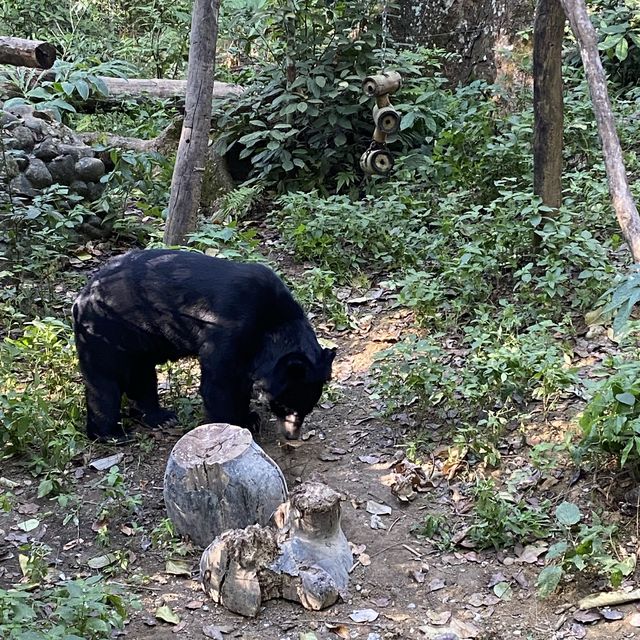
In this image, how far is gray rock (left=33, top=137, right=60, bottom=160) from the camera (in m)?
8.48

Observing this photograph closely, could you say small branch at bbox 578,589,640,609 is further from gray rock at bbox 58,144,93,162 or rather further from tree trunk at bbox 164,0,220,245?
gray rock at bbox 58,144,93,162

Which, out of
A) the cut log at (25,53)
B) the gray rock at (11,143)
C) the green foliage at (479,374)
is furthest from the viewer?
the cut log at (25,53)

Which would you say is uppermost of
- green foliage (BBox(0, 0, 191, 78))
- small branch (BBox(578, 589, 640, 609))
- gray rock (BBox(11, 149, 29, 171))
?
green foliage (BBox(0, 0, 191, 78))

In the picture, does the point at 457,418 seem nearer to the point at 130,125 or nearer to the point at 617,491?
the point at 617,491

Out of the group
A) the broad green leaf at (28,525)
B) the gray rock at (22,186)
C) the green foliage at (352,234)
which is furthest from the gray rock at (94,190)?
the broad green leaf at (28,525)

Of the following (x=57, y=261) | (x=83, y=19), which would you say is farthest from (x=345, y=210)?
→ (x=83, y=19)

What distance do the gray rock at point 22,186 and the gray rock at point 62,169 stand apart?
0.28 metres

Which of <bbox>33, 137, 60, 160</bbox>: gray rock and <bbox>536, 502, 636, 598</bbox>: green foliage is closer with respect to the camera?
<bbox>536, 502, 636, 598</bbox>: green foliage

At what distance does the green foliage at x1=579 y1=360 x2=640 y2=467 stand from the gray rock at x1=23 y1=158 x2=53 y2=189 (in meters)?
5.94

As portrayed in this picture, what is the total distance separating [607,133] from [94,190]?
590 cm

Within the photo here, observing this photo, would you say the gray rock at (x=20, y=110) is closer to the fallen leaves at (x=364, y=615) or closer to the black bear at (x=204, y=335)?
the black bear at (x=204, y=335)

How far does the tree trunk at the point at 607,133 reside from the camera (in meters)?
4.15

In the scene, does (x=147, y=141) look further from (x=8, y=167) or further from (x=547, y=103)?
(x=547, y=103)

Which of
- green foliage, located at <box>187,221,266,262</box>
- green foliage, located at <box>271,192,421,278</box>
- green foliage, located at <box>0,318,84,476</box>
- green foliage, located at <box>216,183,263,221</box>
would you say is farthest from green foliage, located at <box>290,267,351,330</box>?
green foliage, located at <box>0,318,84,476</box>
